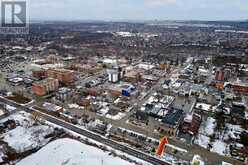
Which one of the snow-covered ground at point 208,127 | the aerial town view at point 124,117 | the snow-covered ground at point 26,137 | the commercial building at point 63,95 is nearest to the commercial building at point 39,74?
the aerial town view at point 124,117

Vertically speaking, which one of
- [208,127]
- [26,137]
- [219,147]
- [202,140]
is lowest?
[26,137]

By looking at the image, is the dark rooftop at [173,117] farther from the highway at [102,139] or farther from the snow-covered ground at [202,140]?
the highway at [102,139]

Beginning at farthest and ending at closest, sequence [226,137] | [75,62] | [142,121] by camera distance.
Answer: [75,62]
[142,121]
[226,137]

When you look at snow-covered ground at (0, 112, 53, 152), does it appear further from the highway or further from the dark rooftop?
the dark rooftop

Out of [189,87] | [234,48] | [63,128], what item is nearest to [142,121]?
[63,128]

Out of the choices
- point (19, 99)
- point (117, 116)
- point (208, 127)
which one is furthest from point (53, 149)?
point (208, 127)

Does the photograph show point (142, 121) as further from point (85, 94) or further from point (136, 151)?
point (85, 94)

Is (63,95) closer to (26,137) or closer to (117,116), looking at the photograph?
(117,116)

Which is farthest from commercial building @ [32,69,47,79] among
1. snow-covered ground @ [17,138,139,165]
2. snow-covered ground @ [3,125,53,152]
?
snow-covered ground @ [17,138,139,165]

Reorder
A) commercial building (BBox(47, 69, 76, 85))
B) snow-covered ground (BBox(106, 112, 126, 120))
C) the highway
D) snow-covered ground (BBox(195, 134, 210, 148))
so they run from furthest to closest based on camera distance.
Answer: commercial building (BBox(47, 69, 76, 85)), snow-covered ground (BBox(106, 112, 126, 120)), snow-covered ground (BBox(195, 134, 210, 148)), the highway
